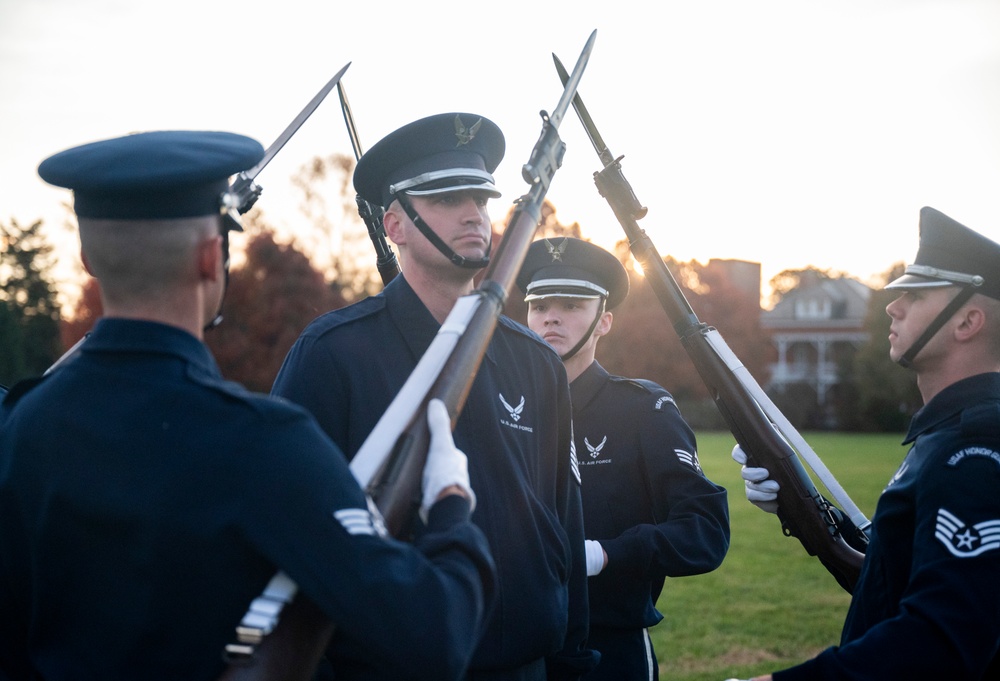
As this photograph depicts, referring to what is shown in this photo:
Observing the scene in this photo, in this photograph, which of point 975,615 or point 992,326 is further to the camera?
point 992,326

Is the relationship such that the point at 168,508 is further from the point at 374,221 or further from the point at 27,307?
the point at 27,307

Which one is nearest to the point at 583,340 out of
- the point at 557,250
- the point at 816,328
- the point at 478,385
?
the point at 557,250

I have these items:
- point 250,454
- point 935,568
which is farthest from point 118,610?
point 935,568

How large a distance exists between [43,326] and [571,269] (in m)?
37.6

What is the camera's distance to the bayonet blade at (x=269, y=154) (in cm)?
336

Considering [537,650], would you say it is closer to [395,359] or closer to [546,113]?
[395,359]

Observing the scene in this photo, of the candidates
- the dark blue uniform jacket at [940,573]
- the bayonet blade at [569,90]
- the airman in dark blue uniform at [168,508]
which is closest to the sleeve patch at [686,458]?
the dark blue uniform jacket at [940,573]

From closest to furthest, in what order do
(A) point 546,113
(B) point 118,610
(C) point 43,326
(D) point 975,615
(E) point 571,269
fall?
1. (B) point 118,610
2. (D) point 975,615
3. (A) point 546,113
4. (E) point 571,269
5. (C) point 43,326

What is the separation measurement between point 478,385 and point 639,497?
68.0 inches

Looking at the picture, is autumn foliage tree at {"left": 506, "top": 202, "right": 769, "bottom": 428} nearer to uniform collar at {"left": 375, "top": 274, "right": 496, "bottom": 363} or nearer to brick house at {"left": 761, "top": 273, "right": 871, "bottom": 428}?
brick house at {"left": 761, "top": 273, "right": 871, "bottom": 428}

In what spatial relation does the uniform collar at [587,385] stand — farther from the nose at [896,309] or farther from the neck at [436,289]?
the nose at [896,309]

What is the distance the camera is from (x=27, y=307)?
123 feet

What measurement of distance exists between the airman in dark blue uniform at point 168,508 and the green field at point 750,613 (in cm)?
→ 587

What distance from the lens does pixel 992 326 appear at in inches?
122
